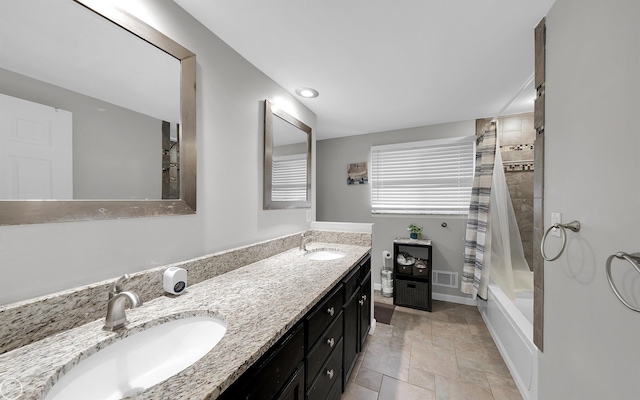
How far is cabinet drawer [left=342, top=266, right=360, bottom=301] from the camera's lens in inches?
56.8

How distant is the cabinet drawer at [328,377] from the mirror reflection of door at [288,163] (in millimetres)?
1154

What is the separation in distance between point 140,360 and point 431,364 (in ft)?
6.47

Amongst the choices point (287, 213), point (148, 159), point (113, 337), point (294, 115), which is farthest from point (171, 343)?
point (294, 115)

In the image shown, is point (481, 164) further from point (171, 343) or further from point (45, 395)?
point (45, 395)

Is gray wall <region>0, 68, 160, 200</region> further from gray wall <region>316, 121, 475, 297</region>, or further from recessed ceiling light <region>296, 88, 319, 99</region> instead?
gray wall <region>316, 121, 475, 297</region>

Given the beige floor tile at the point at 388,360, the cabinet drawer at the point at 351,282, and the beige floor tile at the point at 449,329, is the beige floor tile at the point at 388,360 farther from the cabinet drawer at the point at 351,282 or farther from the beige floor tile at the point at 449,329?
the cabinet drawer at the point at 351,282

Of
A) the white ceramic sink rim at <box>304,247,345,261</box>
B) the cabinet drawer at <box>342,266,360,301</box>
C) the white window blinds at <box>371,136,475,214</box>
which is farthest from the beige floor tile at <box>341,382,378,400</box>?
the white window blinds at <box>371,136,475,214</box>

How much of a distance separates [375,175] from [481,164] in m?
1.26

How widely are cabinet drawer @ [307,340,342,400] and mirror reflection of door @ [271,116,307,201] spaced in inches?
45.4

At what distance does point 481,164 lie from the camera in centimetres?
234

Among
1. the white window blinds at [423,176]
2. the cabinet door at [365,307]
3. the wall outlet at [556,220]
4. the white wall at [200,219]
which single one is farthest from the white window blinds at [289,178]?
the wall outlet at [556,220]

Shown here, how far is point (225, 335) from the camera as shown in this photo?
718mm

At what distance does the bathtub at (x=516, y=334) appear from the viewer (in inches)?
55.1

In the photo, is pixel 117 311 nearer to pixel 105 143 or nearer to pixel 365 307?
pixel 105 143
